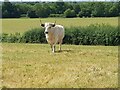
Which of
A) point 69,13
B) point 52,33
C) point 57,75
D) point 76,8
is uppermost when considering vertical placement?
point 52,33

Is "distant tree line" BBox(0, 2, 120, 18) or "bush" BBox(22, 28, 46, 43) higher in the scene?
"distant tree line" BBox(0, 2, 120, 18)

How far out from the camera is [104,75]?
12086mm

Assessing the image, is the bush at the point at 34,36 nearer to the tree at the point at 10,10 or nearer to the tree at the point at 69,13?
the tree at the point at 10,10

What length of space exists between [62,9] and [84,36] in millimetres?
18312

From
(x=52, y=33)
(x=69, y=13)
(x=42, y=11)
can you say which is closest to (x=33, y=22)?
(x=42, y=11)

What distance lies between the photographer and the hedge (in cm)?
4878

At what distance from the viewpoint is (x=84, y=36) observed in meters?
50.7

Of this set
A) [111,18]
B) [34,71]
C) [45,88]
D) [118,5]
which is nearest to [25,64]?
[34,71]

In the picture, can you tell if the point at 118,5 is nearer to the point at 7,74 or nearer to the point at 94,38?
the point at 94,38

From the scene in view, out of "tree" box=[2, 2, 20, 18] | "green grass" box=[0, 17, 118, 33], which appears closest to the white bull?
"tree" box=[2, 2, 20, 18]

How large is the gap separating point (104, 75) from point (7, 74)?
10.5 feet

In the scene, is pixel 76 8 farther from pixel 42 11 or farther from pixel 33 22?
pixel 42 11

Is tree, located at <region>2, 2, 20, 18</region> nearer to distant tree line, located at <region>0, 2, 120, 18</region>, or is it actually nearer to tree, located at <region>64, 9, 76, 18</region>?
distant tree line, located at <region>0, 2, 120, 18</region>

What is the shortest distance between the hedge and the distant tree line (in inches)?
202
